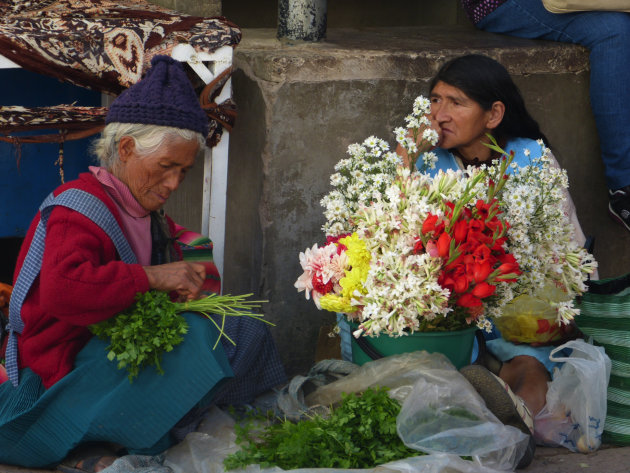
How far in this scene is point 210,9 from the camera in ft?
13.2

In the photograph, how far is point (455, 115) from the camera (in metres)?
3.64

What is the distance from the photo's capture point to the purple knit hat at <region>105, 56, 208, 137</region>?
2.88 meters

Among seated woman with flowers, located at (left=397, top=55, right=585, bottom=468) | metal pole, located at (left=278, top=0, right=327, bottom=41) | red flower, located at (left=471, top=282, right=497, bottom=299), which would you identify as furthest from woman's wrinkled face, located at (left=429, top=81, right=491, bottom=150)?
red flower, located at (left=471, top=282, right=497, bottom=299)

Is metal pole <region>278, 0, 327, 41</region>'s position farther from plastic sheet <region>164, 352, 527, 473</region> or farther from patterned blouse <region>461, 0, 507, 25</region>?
plastic sheet <region>164, 352, 527, 473</region>

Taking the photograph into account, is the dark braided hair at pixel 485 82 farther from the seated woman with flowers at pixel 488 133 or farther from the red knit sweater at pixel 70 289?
the red knit sweater at pixel 70 289

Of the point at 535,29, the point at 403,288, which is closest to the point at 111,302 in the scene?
the point at 403,288

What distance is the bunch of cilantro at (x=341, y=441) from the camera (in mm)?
2771

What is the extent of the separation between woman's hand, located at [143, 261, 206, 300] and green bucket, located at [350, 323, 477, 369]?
55cm

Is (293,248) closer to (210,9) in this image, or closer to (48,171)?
(210,9)

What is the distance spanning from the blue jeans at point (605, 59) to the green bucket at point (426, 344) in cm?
146

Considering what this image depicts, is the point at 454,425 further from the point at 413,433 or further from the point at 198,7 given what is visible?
the point at 198,7

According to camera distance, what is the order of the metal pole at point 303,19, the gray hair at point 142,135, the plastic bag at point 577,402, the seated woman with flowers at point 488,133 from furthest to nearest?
the metal pole at point 303,19, the seated woman with flowers at point 488,133, the plastic bag at point 577,402, the gray hair at point 142,135

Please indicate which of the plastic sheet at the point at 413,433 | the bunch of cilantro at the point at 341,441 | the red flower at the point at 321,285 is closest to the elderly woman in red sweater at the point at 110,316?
the plastic sheet at the point at 413,433

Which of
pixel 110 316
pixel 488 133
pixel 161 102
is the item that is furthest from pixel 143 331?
pixel 488 133
